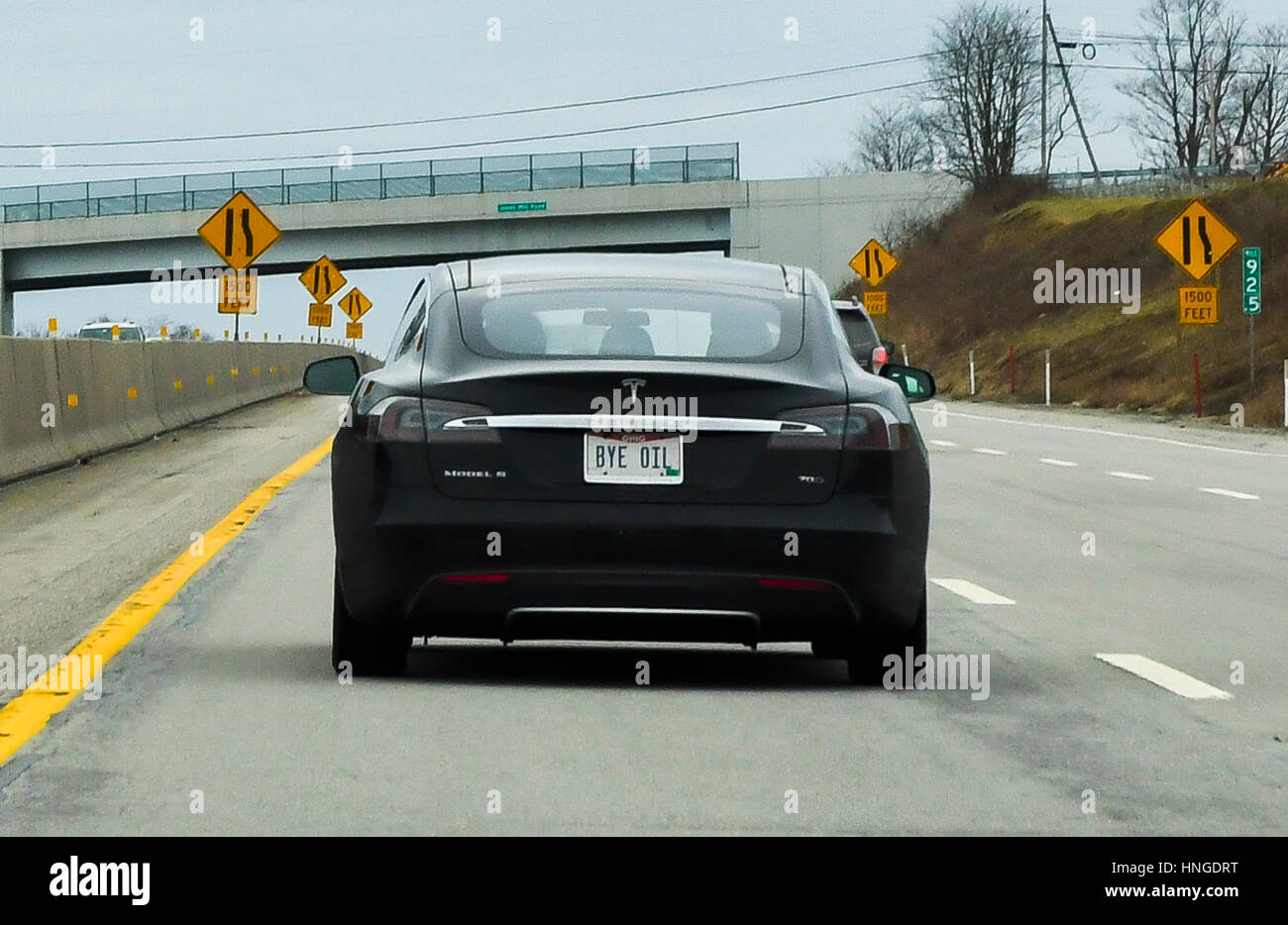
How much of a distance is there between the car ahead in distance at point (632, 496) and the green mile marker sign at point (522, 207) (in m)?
79.6

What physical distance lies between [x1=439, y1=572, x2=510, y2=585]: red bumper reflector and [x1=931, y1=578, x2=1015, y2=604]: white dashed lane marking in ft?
13.7

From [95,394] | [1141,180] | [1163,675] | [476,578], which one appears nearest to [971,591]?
[1163,675]

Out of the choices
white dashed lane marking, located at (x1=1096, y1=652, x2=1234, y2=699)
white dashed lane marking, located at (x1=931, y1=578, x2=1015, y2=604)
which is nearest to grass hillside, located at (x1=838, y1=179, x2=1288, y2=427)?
white dashed lane marking, located at (x1=931, y1=578, x2=1015, y2=604)

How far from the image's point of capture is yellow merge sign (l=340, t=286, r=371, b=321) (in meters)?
61.2

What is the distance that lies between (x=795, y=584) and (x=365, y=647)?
159cm

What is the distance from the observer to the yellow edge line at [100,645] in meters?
7.95

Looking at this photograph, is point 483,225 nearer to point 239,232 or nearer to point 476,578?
point 239,232

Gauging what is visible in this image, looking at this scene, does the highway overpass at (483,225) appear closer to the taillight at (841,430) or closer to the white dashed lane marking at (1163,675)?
the white dashed lane marking at (1163,675)

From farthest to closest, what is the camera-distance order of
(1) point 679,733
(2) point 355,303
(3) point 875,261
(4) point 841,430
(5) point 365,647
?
(2) point 355,303 < (3) point 875,261 < (5) point 365,647 < (4) point 841,430 < (1) point 679,733

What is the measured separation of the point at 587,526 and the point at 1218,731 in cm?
211

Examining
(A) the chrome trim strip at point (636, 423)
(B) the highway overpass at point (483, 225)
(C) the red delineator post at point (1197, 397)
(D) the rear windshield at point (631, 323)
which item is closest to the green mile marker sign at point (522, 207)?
(B) the highway overpass at point (483, 225)

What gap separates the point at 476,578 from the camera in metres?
8.39

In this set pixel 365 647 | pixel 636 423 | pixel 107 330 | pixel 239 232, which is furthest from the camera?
pixel 107 330

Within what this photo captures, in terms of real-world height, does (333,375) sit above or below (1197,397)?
above
